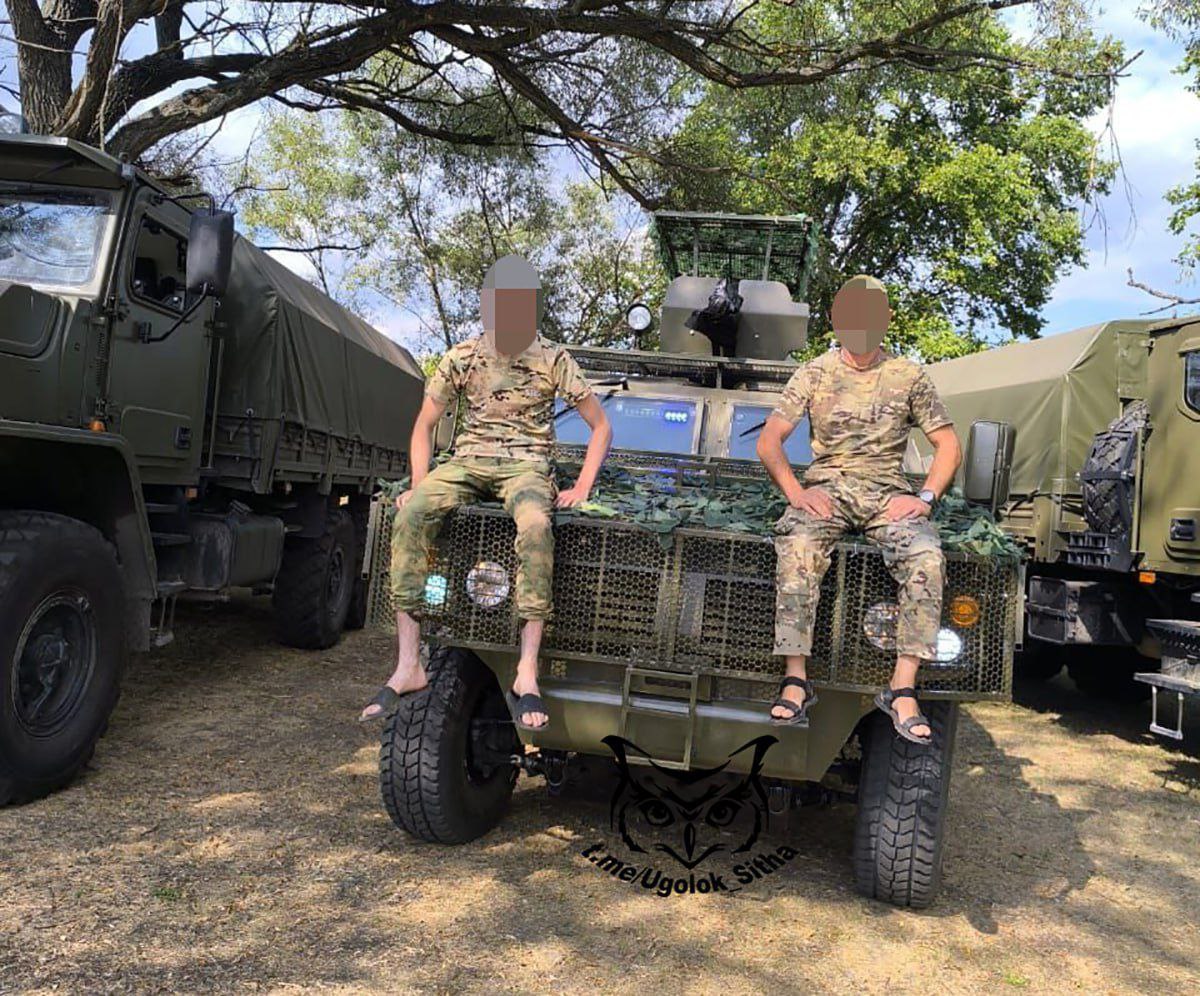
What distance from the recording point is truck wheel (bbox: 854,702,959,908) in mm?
3596

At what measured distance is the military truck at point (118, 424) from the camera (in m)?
4.34

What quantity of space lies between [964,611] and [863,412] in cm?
84

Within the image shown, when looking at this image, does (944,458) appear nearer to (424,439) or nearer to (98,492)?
(424,439)

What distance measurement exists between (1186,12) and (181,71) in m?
7.67

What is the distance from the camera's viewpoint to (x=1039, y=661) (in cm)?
862

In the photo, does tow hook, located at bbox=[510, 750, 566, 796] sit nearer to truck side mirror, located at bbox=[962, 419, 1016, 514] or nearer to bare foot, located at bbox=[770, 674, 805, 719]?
bare foot, located at bbox=[770, 674, 805, 719]

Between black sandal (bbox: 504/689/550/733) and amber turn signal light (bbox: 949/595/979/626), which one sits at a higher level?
amber turn signal light (bbox: 949/595/979/626)

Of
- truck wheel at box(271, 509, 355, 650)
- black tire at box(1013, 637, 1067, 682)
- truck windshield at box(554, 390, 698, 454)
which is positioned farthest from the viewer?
black tire at box(1013, 637, 1067, 682)

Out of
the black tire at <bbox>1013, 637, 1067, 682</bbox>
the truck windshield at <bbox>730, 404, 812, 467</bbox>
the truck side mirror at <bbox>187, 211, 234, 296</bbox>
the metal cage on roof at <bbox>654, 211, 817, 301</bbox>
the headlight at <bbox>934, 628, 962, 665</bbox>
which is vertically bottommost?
the black tire at <bbox>1013, 637, 1067, 682</bbox>

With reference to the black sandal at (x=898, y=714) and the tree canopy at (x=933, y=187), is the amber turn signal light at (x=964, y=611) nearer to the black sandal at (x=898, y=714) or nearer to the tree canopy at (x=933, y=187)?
the black sandal at (x=898, y=714)

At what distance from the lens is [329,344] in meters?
7.95

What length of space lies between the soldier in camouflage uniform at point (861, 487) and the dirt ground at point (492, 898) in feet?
2.60

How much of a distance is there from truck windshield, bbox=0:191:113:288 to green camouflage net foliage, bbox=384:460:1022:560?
2389 millimetres

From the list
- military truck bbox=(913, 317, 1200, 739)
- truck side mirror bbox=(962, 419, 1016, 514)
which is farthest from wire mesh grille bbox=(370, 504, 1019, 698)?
military truck bbox=(913, 317, 1200, 739)
